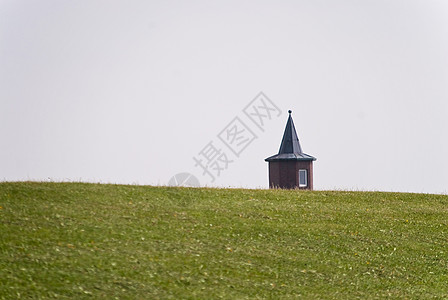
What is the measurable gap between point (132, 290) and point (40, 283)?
3014mm

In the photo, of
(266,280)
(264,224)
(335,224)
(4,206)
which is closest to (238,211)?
(264,224)

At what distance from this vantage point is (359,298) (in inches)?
869

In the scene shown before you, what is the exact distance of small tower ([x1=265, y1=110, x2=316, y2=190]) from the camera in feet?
214

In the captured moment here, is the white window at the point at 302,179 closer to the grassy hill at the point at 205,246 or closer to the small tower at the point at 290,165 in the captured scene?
the small tower at the point at 290,165

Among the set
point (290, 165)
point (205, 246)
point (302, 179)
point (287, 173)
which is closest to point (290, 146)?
point (290, 165)

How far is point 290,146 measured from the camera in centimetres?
6644

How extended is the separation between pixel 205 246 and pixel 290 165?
139 feet

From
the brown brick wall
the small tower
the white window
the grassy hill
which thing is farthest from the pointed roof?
the grassy hill

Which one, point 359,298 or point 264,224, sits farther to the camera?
point 264,224

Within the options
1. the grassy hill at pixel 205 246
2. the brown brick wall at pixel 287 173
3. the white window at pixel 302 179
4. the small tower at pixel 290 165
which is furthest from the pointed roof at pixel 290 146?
the grassy hill at pixel 205 246

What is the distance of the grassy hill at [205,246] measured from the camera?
1991 centimetres

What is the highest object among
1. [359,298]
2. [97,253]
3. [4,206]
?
[4,206]

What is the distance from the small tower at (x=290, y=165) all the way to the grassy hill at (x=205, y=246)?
29.7 meters

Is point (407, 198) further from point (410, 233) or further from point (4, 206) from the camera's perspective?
point (4, 206)
